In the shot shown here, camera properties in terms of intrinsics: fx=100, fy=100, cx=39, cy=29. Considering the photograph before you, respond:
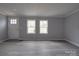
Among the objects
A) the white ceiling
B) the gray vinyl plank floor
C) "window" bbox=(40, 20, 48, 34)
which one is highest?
the white ceiling

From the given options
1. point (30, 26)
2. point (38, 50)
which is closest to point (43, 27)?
point (30, 26)

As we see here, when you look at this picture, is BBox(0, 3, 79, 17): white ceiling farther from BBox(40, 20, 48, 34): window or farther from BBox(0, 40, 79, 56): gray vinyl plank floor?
BBox(40, 20, 48, 34): window

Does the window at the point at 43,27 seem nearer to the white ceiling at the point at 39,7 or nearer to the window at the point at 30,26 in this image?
the window at the point at 30,26

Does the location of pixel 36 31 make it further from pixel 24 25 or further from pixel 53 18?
pixel 53 18

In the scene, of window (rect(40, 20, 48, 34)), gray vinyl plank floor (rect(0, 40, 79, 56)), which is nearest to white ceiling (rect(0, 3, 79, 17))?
gray vinyl plank floor (rect(0, 40, 79, 56))

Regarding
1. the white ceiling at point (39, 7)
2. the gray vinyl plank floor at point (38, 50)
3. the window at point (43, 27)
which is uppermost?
the white ceiling at point (39, 7)

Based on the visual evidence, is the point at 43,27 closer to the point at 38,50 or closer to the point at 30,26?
the point at 30,26

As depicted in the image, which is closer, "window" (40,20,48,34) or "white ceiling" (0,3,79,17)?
"white ceiling" (0,3,79,17)

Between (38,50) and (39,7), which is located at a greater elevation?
(39,7)

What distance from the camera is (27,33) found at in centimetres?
961

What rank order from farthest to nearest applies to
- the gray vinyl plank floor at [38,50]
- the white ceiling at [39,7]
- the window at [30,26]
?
the window at [30,26] < the white ceiling at [39,7] < the gray vinyl plank floor at [38,50]

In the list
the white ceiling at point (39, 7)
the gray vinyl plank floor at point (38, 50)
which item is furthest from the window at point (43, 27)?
the gray vinyl plank floor at point (38, 50)

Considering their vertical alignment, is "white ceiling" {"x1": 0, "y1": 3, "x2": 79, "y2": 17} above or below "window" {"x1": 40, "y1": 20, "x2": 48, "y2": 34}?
above

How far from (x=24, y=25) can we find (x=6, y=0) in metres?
7.13
